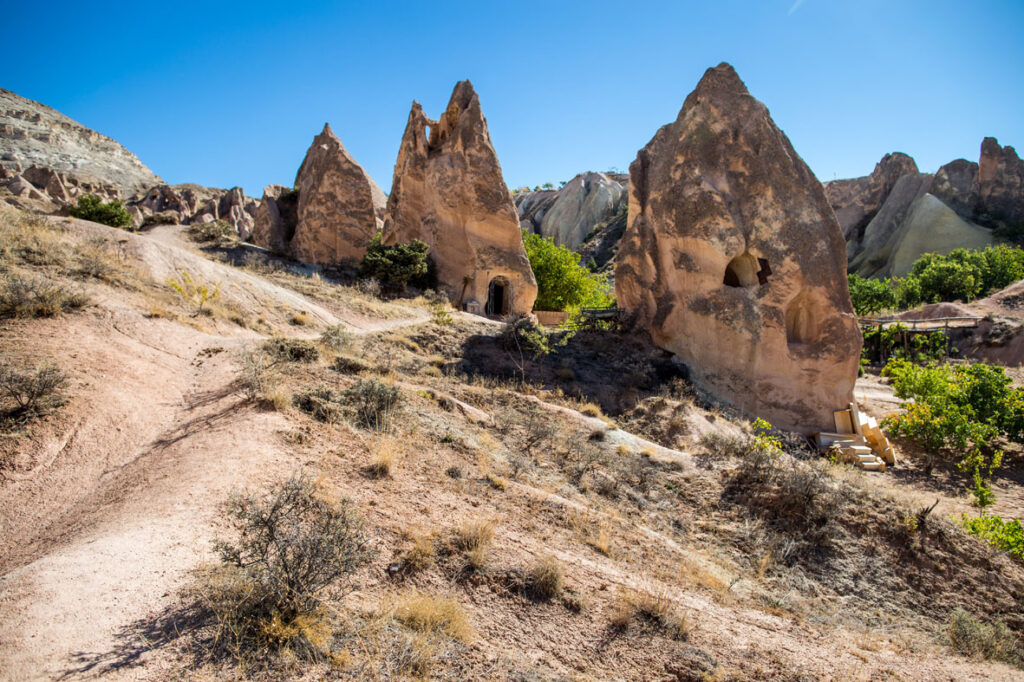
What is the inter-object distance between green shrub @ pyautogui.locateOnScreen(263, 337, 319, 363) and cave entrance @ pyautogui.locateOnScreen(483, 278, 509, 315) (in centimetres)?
1266

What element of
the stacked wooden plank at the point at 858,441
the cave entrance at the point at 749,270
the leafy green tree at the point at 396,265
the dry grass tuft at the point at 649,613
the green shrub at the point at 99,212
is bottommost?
the stacked wooden plank at the point at 858,441

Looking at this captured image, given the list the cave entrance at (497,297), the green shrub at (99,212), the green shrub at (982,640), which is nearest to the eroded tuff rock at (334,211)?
the green shrub at (99,212)

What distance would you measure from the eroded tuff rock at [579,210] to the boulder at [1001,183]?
32.6 metres

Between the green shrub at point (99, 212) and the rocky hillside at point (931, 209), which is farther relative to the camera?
the rocky hillside at point (931, 209)

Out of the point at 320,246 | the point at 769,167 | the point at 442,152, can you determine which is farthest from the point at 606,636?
the point at 320,246

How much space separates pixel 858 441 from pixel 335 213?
21.0 meters

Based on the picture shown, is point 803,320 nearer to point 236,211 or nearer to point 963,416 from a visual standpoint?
point 963,416

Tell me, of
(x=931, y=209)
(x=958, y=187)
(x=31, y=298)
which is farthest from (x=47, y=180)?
(x=958, y=187)

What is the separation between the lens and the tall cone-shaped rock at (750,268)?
1336 centimetres

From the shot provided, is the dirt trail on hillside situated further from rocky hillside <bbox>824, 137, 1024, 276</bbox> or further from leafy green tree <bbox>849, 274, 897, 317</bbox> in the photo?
rocky hillside <bbox>824, 137, 1024, 276</bbox>

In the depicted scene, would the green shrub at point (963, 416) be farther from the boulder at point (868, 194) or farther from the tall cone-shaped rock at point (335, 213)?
the boulder at point (868, 194)

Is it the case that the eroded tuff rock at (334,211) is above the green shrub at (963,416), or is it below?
above

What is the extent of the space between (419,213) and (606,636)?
2115 centimetres

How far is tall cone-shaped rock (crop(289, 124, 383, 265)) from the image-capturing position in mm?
22484
